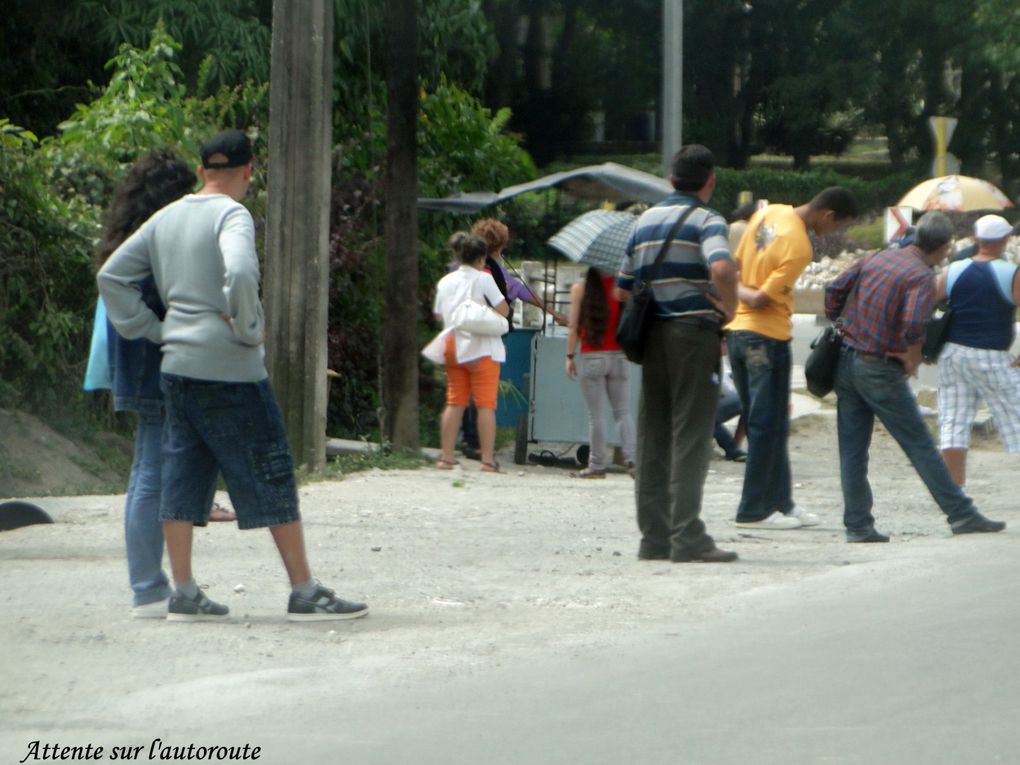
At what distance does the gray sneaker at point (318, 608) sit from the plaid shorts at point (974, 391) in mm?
4393

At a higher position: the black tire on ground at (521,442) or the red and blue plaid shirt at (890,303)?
the red and blue plaid shirt at (890,303)

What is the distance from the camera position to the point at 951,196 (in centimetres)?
2062

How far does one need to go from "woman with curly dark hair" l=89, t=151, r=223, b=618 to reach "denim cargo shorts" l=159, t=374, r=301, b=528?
0.18m

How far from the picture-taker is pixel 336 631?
6078mm

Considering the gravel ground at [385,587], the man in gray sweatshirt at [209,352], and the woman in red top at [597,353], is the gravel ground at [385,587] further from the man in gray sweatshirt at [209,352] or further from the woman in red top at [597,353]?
the woman in red top at [597,353]

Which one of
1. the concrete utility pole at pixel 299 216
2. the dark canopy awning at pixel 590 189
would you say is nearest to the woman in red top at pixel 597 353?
the dark canopy awning at pixel 590 189

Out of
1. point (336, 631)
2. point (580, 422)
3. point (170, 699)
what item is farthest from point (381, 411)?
point (170, 699)

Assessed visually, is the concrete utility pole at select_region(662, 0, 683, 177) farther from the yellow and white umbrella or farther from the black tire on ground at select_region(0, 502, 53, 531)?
the black tire on ground at select_region(0, 502, 53, 531)

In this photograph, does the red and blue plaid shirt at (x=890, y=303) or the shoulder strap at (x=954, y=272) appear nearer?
the red and blue plaid shirt at (x=890, y=303)

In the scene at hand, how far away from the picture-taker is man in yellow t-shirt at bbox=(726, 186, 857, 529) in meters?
8.45

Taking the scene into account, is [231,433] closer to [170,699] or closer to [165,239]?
[165,239]

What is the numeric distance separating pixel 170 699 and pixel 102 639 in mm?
985

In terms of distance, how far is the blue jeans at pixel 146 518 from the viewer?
6.14 meters

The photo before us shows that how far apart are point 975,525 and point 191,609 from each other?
4.20 metres
